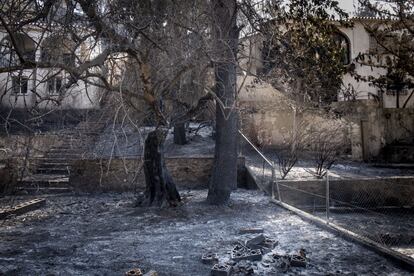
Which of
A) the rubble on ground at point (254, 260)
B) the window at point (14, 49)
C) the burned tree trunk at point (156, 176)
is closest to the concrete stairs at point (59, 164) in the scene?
the burned tree trunk at point (156, 176)

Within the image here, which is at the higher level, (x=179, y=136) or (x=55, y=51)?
(x=55, y=51)

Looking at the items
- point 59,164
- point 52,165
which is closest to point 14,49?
point 59,164

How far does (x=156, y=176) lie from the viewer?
35.6ft

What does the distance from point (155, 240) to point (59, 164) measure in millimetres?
9467

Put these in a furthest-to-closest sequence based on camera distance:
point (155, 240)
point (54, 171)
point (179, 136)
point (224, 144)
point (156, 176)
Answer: point (179, 136) < point (54, 171) < point (224, 144) < point (156, 176) < point (155, 240)

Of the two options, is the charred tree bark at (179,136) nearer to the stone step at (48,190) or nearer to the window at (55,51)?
the stone step at (48,190)

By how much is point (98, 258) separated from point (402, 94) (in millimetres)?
22779

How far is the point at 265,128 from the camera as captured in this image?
19.5 m

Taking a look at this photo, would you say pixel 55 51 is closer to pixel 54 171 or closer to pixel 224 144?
pixel 224 144

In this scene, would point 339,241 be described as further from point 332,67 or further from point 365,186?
point 365,186

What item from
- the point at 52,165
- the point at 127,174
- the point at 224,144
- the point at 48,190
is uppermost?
the point at 224,144

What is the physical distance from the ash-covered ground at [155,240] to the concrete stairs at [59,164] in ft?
5.95

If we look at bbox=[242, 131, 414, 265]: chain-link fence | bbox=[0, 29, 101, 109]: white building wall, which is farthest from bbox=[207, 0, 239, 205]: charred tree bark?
bbox=[0, 29, 101, 109]: white building wall

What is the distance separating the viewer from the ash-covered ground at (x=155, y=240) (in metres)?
6.11
